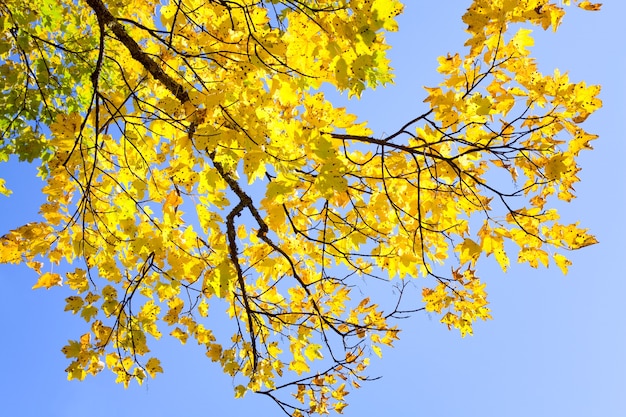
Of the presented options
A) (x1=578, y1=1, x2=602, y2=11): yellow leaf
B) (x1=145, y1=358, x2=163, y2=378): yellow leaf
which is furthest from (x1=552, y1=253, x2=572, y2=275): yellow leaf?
(x1=145, y1=358, x2=163, y2=378): yellow leaf

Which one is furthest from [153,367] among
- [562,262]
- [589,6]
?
[589,6]

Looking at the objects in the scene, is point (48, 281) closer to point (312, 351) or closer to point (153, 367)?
point (153, 367)

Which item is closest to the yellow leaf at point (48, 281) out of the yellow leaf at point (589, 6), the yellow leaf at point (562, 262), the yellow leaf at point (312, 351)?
the yellow leaf at point (312, 351)

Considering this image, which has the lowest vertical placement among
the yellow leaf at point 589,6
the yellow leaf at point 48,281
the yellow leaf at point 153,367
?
the yellow leaf at point 153,367

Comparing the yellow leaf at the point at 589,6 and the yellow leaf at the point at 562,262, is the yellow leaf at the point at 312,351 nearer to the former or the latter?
the yellow leaf at the point at 562,262

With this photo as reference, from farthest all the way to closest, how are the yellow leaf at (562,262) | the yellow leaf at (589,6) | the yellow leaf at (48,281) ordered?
1. the yellow leaf at (48,281)
2. the yellow leaf at (562,262)
3. the yellow leaf at (589,6)

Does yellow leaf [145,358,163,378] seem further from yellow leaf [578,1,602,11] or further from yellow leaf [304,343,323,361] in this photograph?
yellow leaf [578,1,602,11]

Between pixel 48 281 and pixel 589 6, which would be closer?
pixel 589 6

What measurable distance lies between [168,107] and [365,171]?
1134 mm

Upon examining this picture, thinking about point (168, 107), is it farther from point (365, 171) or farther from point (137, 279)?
point (137, 279)

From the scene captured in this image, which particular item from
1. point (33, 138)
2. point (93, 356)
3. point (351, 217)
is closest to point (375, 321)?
point (351, 217)

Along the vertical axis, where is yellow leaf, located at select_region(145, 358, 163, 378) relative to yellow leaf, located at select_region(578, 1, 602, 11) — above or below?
below

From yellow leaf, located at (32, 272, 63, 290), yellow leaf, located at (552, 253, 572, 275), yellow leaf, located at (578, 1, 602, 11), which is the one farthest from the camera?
yellow leaf, located at (32, 272, 63, 290)

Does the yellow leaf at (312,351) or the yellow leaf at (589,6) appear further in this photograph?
the yellow leaf at (312,351)
